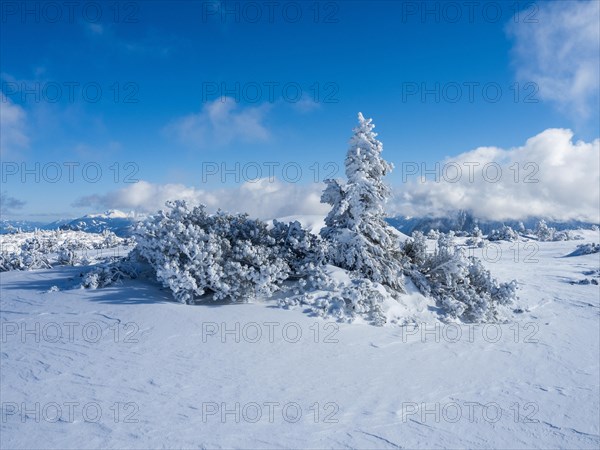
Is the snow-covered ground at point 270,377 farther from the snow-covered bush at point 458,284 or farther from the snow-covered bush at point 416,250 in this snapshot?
the snow-covered bush at point 416,250

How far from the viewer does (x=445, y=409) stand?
22.2ft

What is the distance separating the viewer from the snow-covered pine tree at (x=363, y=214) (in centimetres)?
1339

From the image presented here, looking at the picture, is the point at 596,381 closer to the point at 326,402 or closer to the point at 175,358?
the point at 326,402

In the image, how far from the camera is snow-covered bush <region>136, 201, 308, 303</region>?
1155cm

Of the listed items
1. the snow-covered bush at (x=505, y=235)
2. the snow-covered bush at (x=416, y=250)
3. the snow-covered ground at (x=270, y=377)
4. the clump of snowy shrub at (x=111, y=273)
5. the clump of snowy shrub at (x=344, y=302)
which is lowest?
the snow-covered ground at (x=270, y=377)

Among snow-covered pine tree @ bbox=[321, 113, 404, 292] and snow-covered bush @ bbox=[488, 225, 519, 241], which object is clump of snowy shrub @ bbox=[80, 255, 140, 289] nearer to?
snow-covered pine tree @ bbox=[321, 113, 404, 292]

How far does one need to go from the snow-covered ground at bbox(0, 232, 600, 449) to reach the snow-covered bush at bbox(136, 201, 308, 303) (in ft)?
2.27

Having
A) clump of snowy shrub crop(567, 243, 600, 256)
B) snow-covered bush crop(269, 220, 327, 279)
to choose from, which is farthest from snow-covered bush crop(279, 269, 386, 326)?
clump of snowy shrub crop(567, 243, 600, 256)

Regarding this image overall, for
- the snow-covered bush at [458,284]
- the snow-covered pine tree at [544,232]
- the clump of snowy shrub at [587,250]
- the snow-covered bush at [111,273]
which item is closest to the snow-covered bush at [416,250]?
the snow-covered bush at [458,284]

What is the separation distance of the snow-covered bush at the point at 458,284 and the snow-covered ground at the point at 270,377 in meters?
0.84

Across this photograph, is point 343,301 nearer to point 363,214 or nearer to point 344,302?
point 344,302

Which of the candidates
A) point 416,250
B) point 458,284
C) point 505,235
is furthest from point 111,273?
point 505,235

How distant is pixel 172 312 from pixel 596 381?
11.4 m

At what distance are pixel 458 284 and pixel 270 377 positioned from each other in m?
9.61
